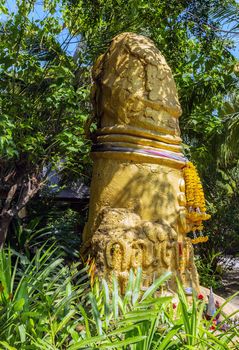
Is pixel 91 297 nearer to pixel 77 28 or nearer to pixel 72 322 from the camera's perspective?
pixel 72 322

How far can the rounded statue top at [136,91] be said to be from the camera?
4516mm

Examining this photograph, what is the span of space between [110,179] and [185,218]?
869 mm

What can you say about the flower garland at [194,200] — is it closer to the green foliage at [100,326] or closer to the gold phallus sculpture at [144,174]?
the gold phallus sculpture at [144,174]

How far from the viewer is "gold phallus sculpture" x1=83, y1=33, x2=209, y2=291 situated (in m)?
4.14

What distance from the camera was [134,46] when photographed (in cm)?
476

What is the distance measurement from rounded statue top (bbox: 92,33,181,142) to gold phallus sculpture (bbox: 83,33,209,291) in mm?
10

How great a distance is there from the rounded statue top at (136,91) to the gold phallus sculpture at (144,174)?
0.01 meters

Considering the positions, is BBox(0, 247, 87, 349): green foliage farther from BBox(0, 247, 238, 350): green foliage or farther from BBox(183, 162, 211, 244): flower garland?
BBox(183, 162, 211, 244): flower garland

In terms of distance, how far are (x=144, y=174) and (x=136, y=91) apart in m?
0.88

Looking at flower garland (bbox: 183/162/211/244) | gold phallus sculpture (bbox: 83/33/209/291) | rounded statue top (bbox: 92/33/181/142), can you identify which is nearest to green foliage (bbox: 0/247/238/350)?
gold phallus sculpture (bbox: 83/33/209/291)

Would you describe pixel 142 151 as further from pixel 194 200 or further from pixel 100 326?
pixel 100 326

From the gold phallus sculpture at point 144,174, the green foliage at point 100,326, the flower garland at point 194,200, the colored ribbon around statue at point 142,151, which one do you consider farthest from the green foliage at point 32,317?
the flower garland at point 194,200

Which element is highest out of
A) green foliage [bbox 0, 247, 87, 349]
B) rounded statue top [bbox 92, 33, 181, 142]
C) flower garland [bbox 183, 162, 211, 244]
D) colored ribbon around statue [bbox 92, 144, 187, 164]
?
rounded statue top [bbox 92, 33, 181, 142]

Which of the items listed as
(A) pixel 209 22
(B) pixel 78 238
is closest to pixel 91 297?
(B) pixel 78 238
